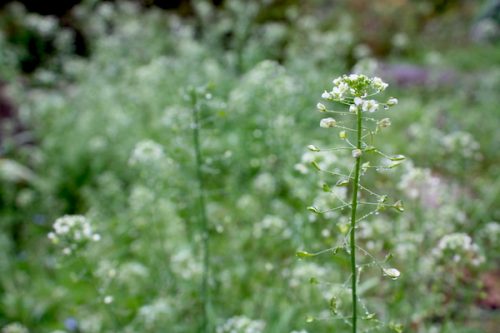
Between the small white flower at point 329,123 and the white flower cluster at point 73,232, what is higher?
the small white flower at point 329,123

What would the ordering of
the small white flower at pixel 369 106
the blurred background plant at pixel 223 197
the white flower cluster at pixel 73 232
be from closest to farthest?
the small white flower at pixel 369 106
the white flower cluster at pixel 73 232
the blurred background plant at pixel 223 197

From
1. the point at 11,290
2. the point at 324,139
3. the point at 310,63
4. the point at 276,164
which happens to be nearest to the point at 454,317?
the point at 276,164

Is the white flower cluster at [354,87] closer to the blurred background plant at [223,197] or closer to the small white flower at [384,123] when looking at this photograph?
the small white flower at [384,123]

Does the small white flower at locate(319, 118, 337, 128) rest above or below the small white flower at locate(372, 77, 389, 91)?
below

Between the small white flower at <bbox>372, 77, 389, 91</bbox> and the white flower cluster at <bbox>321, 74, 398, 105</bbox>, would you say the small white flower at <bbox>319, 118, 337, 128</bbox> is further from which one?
the small white flower at <bbox>372, 77, 389, 91</bbox>

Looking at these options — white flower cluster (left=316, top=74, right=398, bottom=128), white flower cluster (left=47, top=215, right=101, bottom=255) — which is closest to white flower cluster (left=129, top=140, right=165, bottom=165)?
white flower cluster (left=47, top=215, right=101, bottom=255)

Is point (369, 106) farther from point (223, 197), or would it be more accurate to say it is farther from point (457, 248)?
point (223, 197)

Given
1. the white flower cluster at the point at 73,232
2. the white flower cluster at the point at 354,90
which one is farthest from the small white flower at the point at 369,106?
the white flower cluster at the point at 73,232

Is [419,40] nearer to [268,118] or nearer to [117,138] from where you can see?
[117,138]
